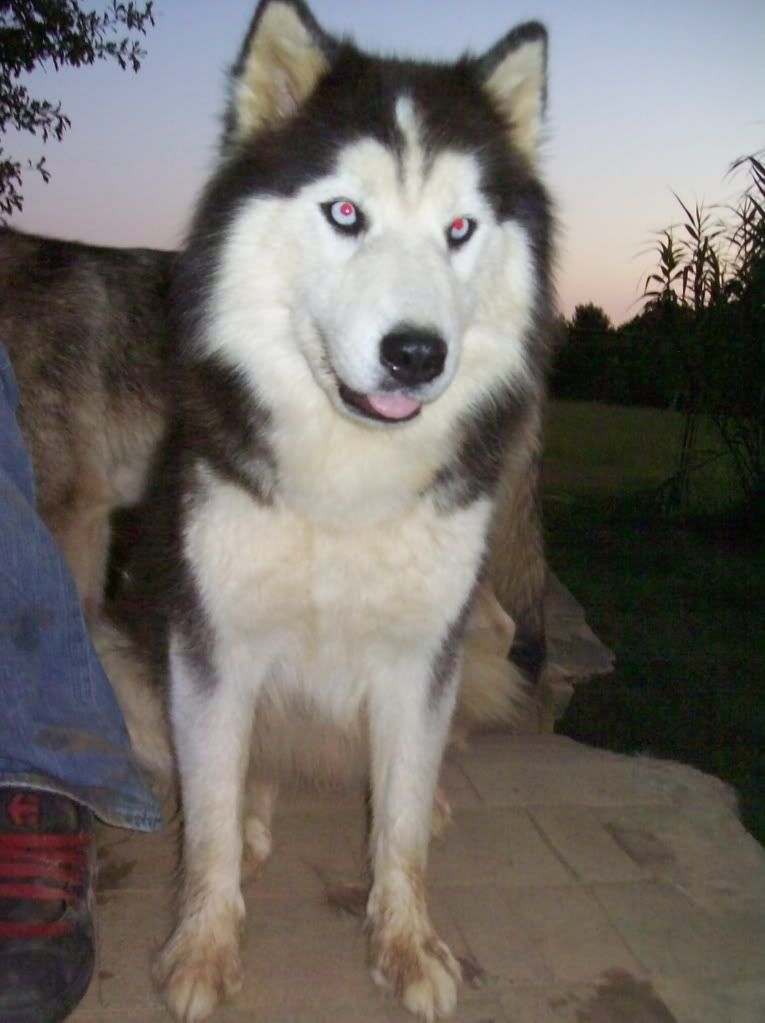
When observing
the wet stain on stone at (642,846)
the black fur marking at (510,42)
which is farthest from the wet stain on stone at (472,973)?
the black fur marking at (510,42)

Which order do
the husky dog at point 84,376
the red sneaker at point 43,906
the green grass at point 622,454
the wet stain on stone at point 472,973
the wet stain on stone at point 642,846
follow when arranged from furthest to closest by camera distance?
the green grass at point 622,454
the husky dog at point 84,376
the wet stain on stone at point 642,846
the wet stain on stone at point 472,973
the red sneaker at point 43,906

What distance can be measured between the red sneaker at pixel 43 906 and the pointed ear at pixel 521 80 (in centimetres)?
158

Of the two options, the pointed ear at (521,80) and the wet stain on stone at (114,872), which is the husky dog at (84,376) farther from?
the pointed ear at (521,80)

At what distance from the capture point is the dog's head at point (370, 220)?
1.69 m

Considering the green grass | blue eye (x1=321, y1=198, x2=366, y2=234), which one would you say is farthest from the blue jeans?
the green grass

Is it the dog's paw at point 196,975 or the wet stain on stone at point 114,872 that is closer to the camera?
the dog's paw at point 196,975

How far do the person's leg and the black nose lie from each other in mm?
733

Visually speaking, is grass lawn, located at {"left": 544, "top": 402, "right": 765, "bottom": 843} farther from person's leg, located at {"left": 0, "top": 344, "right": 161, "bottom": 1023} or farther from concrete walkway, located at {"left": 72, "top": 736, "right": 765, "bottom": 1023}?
person's leg, located at {"left": 0, "top": 344, "right": 161, "bottom": 1023}

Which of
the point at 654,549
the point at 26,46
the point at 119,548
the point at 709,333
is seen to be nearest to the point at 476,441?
the point at 119,548

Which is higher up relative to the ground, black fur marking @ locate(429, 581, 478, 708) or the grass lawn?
black fur marking @ locate(429, 581, 478, 708)

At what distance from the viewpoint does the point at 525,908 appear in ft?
6.72

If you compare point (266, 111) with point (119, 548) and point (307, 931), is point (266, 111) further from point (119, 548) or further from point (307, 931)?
point (307, 931)

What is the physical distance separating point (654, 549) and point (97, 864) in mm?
5253

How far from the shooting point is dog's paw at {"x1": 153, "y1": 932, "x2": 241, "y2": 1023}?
1725mm
